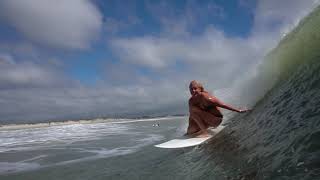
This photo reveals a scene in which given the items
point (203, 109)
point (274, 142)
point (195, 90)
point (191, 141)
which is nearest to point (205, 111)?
point (203, 109)

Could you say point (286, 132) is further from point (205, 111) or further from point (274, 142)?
point (205, 111)

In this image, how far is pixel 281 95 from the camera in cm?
771

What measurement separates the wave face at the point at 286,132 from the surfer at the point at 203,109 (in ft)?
6.15

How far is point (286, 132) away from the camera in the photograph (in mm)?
5793

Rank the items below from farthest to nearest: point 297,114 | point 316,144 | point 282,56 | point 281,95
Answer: point 282,56 → point 281,95 → point 297,114 → point 316,144

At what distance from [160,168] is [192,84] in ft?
9.55

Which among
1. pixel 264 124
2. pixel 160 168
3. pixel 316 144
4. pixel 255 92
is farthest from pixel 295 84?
pixel 255 92

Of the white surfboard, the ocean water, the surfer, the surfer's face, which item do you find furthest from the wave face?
the surfer's face

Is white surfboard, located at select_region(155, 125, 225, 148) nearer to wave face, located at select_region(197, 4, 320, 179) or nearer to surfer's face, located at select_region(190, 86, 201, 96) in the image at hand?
surfer's face, located at select_region(190, 86, 201, 96)

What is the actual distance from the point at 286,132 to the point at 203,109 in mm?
5517

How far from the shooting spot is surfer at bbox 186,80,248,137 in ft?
36.4

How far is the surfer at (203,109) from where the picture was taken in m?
11.1

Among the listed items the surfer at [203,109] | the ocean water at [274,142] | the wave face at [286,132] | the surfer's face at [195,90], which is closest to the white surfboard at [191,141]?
the surfer at [203,109]

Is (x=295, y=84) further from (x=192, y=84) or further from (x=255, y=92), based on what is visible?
(x=255, y=92)
